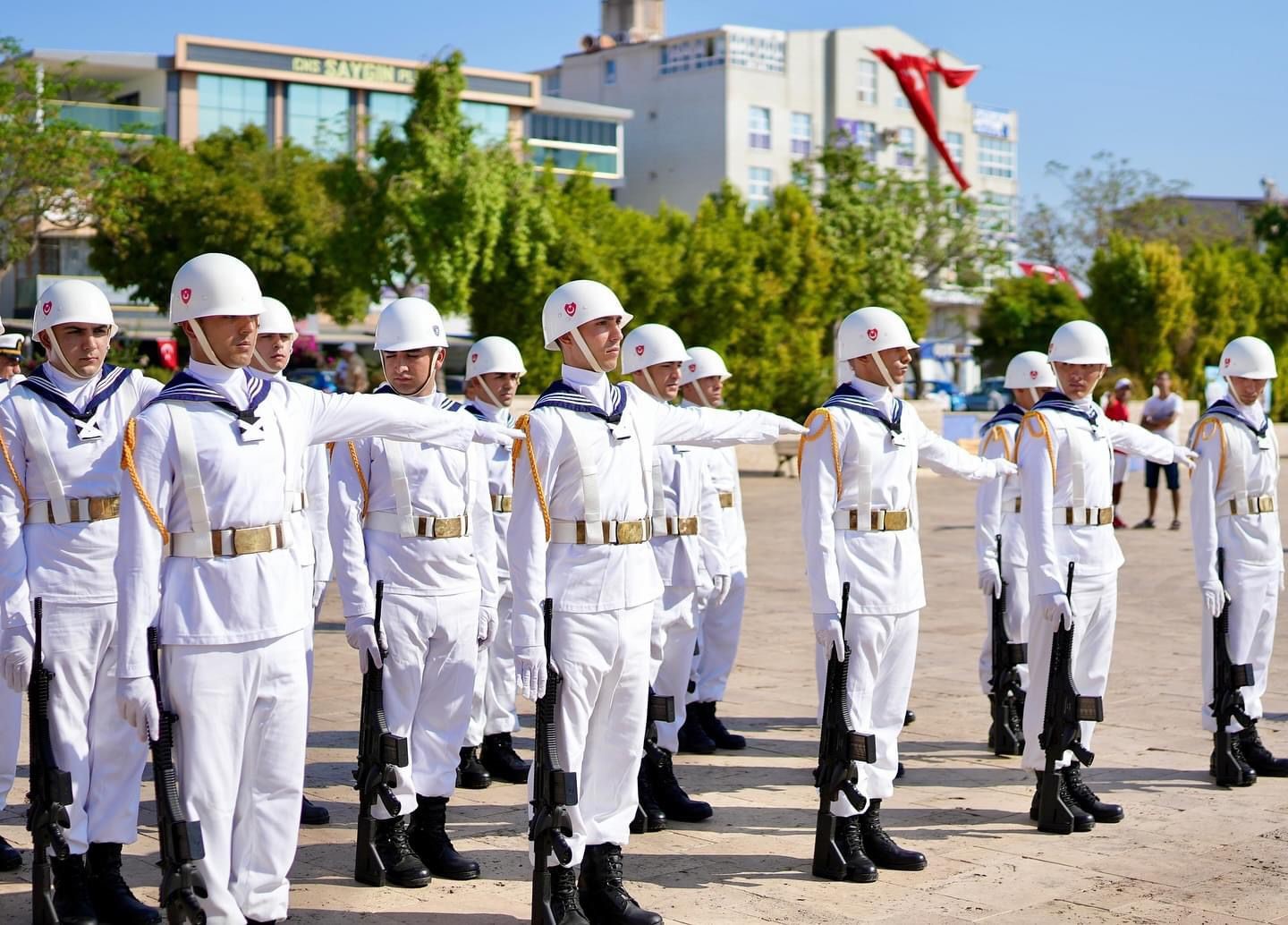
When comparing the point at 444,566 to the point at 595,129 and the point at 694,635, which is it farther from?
the point at 595,129

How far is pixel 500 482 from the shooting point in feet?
32.4

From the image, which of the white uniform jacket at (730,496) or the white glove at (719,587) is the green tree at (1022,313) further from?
the white glove at (719,587)

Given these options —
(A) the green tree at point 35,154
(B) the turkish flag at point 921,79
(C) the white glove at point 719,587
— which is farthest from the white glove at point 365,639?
(B) the turkish flag at point 921,79

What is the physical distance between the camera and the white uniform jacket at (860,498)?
7.18 m

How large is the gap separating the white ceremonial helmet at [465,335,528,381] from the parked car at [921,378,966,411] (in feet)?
156

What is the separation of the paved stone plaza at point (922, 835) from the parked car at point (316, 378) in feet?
90.9

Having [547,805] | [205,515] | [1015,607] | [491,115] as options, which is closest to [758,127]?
[491,115]

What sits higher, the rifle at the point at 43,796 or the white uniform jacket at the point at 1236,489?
the white uniform jacket at the point at 1236,489

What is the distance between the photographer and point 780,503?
89.1 ft

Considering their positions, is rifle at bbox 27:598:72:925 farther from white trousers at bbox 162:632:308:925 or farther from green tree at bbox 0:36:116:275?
Answer: green tree at bbox 0:36:116:275

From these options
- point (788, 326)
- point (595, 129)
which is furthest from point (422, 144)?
point (595, 129)

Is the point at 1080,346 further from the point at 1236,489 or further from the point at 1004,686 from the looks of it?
the point at 1004,686

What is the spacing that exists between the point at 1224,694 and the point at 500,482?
4.34m

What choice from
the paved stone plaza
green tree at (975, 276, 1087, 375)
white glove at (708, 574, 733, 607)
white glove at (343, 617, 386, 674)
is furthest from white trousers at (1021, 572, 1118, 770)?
green tree at (975, 276, 1087, 375)
